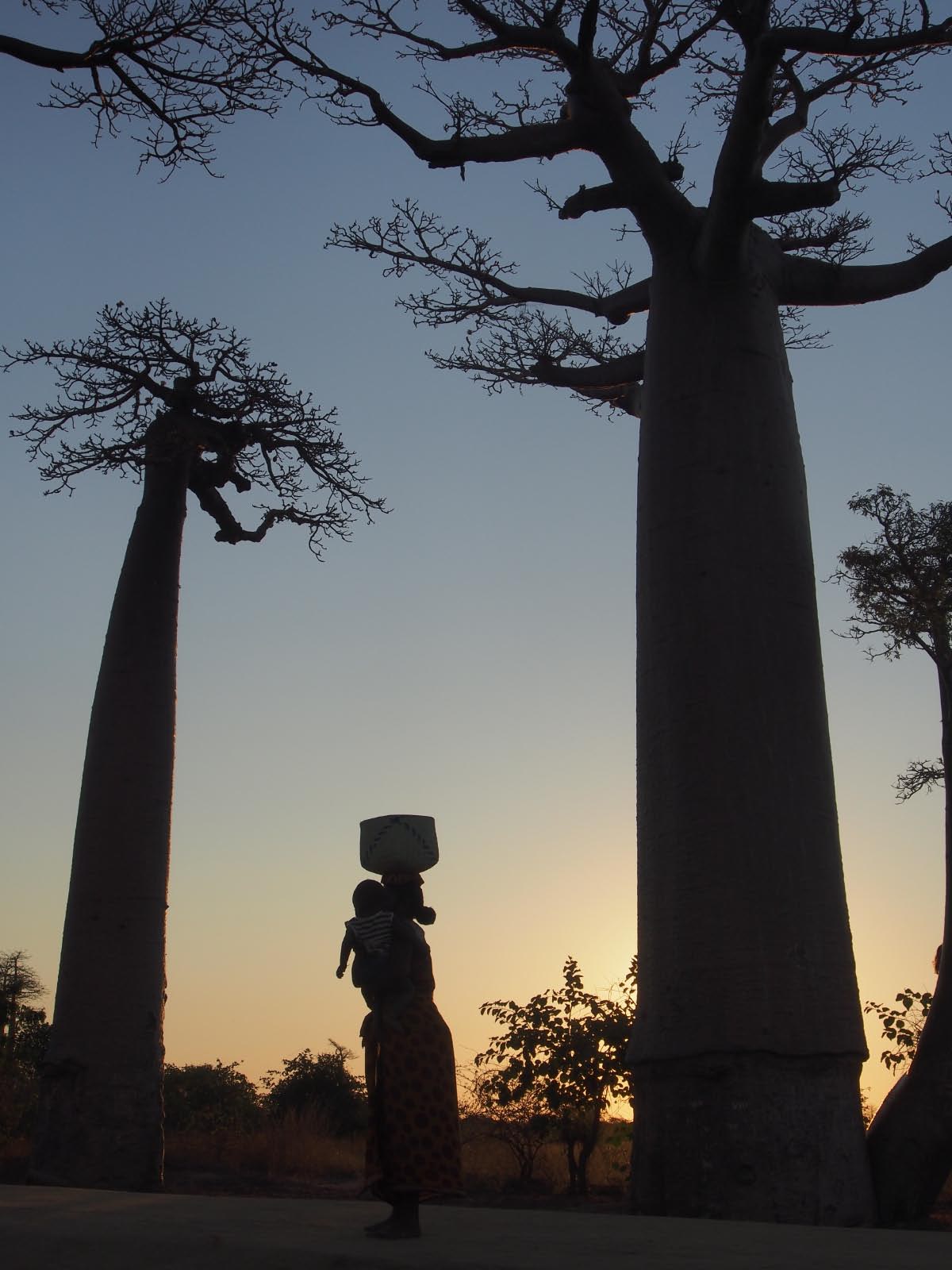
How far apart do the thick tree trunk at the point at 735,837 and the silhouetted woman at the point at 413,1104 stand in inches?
49.5

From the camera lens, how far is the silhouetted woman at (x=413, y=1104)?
2986 millimetres

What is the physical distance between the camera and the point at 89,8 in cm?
458

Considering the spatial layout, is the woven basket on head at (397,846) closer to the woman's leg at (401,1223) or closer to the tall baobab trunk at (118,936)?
the woman's leg at (401,1223)

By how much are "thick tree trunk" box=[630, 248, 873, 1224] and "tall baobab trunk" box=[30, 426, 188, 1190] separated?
3365mm

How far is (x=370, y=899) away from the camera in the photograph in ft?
10.6

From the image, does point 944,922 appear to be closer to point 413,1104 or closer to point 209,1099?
point 413,1104

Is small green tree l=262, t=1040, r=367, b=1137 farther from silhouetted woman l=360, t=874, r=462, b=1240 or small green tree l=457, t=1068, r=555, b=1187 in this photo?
silhouetted woman l=360, t=874, r=462, b=1240

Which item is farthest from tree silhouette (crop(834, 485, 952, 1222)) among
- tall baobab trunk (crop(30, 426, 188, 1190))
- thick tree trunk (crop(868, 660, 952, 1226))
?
tall baobab trunk (crop(30, 426, 188, 1190))

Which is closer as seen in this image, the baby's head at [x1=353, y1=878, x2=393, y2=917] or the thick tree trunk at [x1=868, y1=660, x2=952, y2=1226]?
the baby's head at [x1=353, y1=878, x2=393, y2=917]

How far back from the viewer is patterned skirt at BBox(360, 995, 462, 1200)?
3.00 meters

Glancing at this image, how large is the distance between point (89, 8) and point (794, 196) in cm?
269

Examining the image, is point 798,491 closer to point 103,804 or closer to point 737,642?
point 737,642

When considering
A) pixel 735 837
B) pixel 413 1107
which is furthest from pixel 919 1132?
pixel 413 1107

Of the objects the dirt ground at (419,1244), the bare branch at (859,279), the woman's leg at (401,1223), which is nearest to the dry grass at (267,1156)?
the dirt ground at (419,1244)
